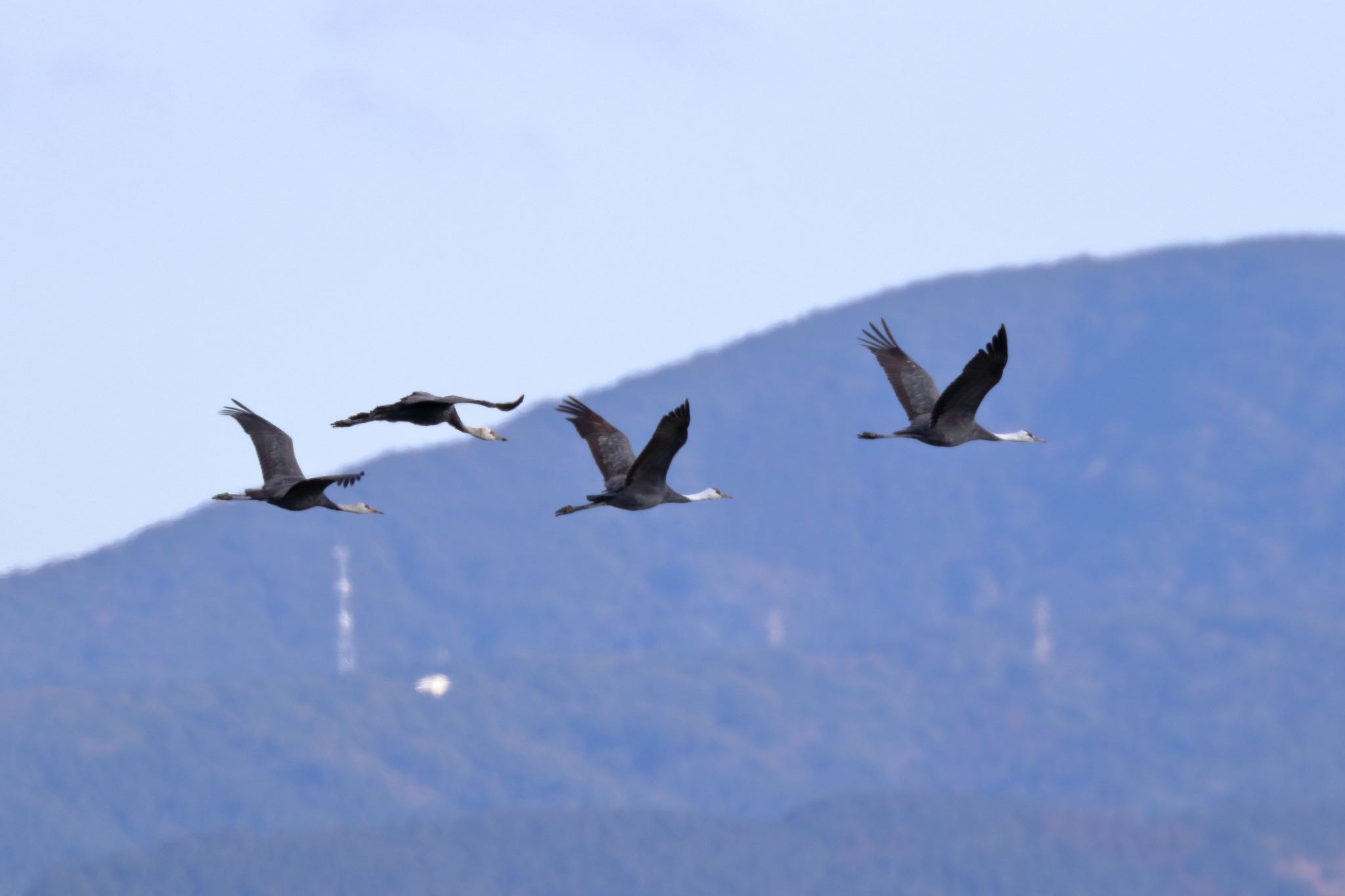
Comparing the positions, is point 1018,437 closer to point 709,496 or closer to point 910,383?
point 910,383

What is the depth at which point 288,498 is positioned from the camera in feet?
182

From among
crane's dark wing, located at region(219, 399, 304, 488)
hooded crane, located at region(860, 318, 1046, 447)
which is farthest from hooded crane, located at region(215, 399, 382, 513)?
hooded crane, located at region(860, 318, 1046, 447)

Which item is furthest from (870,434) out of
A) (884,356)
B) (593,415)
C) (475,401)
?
(475,401)

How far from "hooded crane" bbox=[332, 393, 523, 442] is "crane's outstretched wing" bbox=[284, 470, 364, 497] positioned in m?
1.52

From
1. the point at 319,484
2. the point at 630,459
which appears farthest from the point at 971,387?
the point at 319,484

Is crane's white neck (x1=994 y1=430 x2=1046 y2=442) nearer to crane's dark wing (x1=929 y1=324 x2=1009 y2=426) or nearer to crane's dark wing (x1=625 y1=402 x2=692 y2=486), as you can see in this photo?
crane's dark wing (x1=929 y1=324 x2=1009 y2=426)

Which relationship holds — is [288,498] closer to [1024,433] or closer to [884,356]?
[884,356]

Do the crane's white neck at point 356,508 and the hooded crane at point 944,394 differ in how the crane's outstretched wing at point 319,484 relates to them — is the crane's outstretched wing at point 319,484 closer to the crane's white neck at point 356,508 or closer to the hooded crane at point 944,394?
the crane's white neck at point 356,508

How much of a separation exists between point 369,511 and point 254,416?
3.88 m

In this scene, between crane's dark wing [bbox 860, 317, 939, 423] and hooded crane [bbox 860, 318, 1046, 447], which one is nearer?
hooded crane [bbox 860, 318, 1046, 447]

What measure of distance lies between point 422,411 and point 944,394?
12.7m

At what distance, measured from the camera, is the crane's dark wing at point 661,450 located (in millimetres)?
50750

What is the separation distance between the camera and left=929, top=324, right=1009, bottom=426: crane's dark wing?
175ft

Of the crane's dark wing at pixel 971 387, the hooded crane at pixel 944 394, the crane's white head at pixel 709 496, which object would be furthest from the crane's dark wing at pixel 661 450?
the crane's dark wing at pixel 971 387
